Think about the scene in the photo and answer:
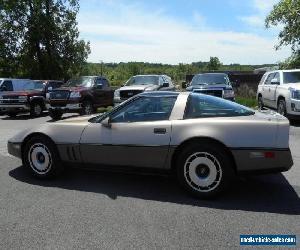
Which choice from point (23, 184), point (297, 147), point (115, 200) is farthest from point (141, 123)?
point (297, 147)

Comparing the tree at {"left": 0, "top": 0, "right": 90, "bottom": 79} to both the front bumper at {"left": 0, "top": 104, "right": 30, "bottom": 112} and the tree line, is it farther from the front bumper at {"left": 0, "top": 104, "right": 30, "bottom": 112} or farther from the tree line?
the front bumper at {"left": 0, "top": 104, "right": 30, "bottom": 112}

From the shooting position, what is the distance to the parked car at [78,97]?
49.9 ft

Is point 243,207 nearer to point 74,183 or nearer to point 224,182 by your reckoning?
point 224,182

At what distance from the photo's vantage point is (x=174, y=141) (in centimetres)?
526

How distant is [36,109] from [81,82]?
2.68 metres

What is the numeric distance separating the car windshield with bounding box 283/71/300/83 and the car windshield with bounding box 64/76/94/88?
7.58 meters

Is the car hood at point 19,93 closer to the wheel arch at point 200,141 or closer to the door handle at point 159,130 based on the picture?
the door handle at point 159,130

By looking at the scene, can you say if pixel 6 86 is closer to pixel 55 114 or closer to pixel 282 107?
pixel 55 114

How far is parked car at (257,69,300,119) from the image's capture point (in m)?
12.0

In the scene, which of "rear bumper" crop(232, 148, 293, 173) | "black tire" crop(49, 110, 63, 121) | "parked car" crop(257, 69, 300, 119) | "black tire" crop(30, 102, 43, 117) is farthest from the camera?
"black tire" crop(30, 102, 43, 117)

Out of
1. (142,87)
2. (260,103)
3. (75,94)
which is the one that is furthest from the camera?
(260,103)

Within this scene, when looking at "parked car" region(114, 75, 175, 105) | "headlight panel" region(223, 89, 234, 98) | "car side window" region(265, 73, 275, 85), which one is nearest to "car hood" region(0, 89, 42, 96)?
"parked car" region(114, 75, 175, 105)

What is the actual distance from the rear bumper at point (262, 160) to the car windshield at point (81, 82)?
40.5 feet

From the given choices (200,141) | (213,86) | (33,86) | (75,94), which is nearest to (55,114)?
(75,94)
